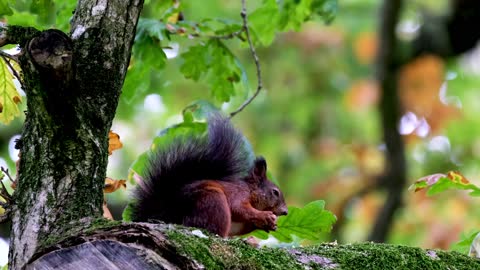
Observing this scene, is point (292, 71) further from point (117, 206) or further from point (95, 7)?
point (95, 7)

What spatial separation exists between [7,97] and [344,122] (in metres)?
7.92

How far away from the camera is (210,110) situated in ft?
9.80

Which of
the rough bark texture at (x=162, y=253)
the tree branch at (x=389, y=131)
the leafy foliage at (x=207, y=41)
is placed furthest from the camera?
the tree branch at (x=389, y=131)

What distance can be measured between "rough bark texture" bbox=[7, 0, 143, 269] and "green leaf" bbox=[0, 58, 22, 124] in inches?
15.3

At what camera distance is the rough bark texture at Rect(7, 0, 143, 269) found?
1.95m

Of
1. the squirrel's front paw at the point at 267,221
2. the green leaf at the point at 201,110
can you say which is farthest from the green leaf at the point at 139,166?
the squirrel's front paw at the point at 267,221

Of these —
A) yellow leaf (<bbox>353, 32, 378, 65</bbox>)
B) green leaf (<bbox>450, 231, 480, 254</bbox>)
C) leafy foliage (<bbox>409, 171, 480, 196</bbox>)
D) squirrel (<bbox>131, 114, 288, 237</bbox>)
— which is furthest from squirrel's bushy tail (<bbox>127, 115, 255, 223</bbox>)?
yellow leaf (<bbox>353, 32, 378, 65</bbox>)

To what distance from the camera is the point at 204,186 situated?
252cm

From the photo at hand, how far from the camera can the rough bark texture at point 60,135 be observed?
195 centimetres

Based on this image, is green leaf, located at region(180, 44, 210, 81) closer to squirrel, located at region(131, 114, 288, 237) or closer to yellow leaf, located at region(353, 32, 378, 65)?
squirrel, located at region(131, 114, 288, 237)

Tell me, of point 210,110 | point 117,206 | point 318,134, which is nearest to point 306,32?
point 318,134

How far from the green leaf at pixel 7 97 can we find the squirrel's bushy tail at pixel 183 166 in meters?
0.44

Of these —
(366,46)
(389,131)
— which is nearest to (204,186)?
(389,131)

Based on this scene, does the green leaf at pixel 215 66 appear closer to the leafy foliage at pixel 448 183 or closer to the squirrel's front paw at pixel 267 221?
the squirrel's front paw at pixel 267 221
